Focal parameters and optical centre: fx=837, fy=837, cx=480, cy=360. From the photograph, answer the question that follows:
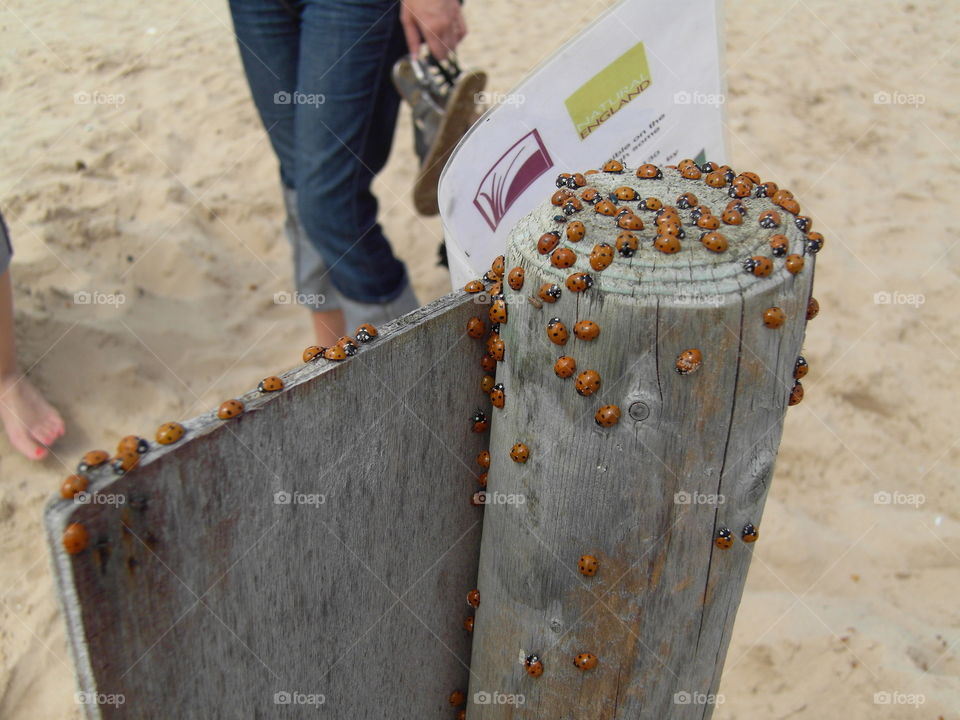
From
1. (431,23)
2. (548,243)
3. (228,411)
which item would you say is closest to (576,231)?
(548,243)

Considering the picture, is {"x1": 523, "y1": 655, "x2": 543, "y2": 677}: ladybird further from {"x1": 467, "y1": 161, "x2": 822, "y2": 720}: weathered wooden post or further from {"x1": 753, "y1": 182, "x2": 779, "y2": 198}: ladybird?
{"x1": 753, "y1": 182, "x2": 779, "y2": 198}: ladybird

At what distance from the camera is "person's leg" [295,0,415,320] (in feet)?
8.89

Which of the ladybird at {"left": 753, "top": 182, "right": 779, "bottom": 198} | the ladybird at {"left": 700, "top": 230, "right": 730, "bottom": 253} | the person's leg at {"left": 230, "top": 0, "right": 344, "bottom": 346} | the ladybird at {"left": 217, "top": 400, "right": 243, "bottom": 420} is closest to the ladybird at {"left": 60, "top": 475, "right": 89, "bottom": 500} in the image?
the ladybird at {"left": 217, "top": 400, "right": 243, "bottom": 420}

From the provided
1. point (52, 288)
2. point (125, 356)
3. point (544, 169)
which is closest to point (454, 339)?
point (544, 169)

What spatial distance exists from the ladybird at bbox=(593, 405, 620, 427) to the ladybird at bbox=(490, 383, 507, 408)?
0.17 metres

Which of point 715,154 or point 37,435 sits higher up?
point 715,154

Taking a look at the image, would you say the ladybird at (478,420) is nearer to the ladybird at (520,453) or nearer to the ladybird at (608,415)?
the ladybird at (520,453)

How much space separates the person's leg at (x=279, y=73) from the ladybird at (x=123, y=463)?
2.30 metres

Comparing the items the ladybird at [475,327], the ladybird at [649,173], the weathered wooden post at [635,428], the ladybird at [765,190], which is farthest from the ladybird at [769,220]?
the ladybird at [475,327]

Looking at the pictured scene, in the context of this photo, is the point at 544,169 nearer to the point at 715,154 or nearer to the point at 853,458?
the point at 715,154

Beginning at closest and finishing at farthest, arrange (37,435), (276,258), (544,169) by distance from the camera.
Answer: (544,169), (37,435), (276,258)

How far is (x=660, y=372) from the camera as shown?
1.13 m

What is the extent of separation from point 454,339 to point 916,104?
19.4 feet

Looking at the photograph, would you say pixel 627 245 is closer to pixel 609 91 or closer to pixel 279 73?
pixel 609 91
